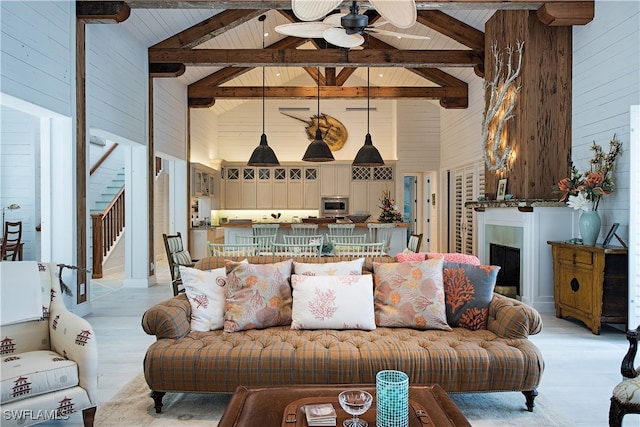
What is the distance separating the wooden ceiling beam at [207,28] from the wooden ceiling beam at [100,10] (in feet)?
6.96

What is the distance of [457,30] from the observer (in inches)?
287

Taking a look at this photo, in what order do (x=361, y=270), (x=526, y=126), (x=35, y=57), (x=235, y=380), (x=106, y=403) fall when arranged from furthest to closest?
1. (x=526, y=126)
2. (x=35, y=57)
3. (x=361, y=270)
4. (x=106, y=403)
5. (x=235, y=380)

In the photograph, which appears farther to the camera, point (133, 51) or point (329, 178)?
point (329, 178)

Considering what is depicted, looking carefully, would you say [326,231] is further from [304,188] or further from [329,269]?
[329,269]

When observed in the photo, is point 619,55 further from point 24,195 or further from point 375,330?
point 24,195

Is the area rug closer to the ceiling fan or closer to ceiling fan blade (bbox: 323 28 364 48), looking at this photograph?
the ceiling fan

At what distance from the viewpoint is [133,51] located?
6734 millimetres

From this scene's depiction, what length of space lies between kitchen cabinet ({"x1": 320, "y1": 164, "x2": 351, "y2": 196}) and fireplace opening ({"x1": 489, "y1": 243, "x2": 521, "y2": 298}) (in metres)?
5.41

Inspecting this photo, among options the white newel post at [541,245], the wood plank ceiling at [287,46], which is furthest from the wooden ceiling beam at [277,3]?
the white newel post at [541,245]

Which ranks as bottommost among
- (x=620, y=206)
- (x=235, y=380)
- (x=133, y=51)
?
(x=235, y=380)

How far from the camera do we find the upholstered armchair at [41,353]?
2.28 meters

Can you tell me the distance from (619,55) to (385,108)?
7.47m

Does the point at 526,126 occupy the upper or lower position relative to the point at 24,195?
upper

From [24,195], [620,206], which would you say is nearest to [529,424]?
[620,206]
